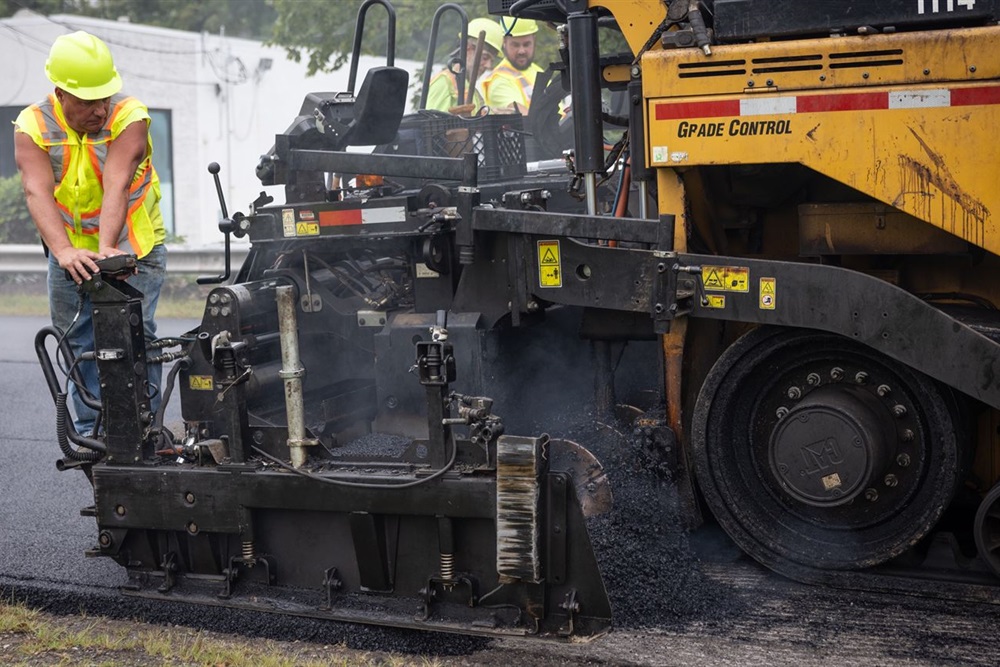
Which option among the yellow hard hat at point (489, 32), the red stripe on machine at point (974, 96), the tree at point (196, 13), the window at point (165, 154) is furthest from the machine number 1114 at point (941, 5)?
the tree at point (196, 13)

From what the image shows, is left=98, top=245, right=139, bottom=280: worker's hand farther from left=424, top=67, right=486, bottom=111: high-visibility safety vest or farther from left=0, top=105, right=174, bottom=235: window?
left=0, top=105, right=174, bottom=235: window

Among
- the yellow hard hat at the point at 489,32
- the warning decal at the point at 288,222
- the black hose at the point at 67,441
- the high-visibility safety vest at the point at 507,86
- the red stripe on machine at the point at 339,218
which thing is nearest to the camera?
the black hose at the point at 67,441

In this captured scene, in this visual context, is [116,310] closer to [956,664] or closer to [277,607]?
[277,607]

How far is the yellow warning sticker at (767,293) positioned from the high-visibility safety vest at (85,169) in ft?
8.60

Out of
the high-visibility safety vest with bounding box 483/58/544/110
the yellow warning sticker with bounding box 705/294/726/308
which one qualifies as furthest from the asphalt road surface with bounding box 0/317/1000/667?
the high-visibility safety vest with bounding box 483/58/544/110

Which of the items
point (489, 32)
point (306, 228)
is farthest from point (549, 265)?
point (489, 32)

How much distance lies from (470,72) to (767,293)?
5132 millimetres

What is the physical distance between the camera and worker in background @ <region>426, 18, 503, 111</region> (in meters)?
8.23

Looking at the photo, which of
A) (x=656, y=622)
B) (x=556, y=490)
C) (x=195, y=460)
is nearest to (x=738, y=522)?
(x=656, y=622)

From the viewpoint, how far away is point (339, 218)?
4801 mm

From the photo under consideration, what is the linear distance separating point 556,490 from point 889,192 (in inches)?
56.6

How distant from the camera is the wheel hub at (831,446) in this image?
4.13 m

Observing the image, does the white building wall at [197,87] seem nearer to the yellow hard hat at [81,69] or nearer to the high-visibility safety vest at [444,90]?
the high-visibility safety vest at [444,90]

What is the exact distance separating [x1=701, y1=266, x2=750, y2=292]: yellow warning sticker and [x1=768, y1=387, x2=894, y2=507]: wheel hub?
1.65 ft
